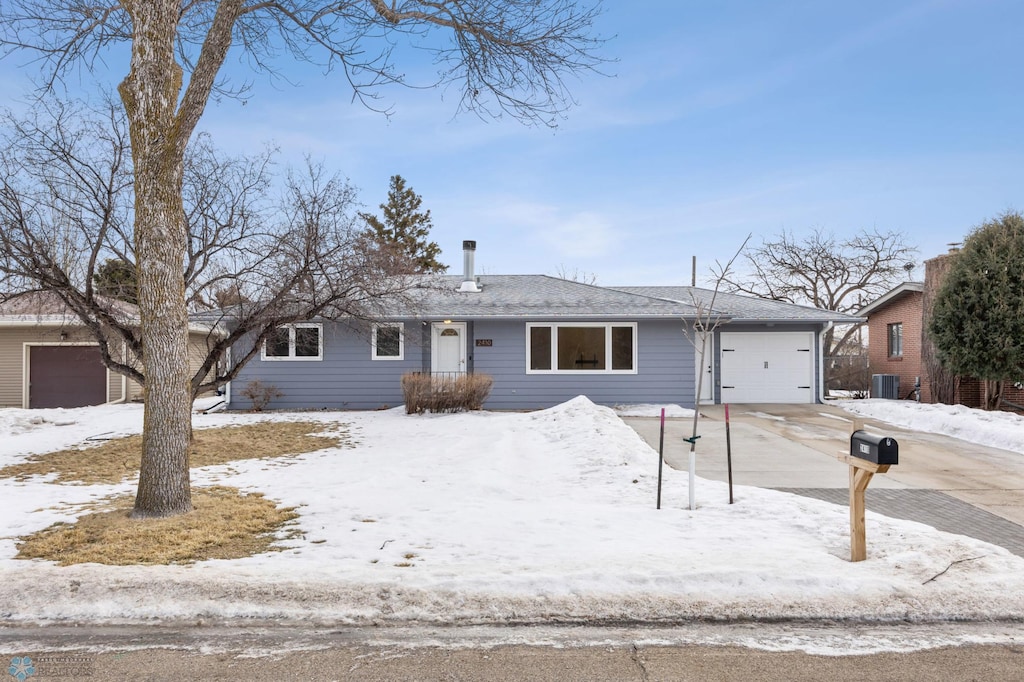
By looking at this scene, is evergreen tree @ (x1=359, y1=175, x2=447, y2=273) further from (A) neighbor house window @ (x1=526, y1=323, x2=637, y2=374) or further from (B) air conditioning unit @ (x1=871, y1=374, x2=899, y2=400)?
(B) air conditioning unit @ (x1=871, y1=374, x2=899, y2=400)

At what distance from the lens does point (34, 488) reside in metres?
6.96

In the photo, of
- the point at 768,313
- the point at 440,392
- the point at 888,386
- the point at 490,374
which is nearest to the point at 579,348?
the point at 490,374

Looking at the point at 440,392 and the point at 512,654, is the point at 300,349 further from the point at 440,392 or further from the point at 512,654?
the point at 512,654

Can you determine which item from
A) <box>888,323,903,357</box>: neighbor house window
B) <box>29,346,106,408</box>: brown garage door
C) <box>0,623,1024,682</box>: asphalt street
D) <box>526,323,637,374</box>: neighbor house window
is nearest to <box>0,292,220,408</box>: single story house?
<box>29,346,106,408</box>: brown garage door

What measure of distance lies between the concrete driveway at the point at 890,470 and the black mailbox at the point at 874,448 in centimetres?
180

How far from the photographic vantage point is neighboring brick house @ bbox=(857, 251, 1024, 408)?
15.7 m

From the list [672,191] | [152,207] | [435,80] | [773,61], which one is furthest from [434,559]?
[672,191]

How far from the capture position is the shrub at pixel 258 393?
50.4 feet

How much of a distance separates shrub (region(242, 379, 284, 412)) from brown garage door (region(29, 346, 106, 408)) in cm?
576

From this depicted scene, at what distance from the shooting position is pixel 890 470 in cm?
789

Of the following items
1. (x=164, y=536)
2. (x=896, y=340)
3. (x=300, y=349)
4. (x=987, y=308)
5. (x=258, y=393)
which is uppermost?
(x=987, y=308)

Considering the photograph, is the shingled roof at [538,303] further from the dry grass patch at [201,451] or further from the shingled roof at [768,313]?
the dry grass patch at [201,451]

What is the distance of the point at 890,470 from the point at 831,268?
2549 cm

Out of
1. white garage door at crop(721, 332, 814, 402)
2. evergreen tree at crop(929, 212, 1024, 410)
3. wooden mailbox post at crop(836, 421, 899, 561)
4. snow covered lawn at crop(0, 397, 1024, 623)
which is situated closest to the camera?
snow covered lawn at crop(0, 397, 1024, 623)
